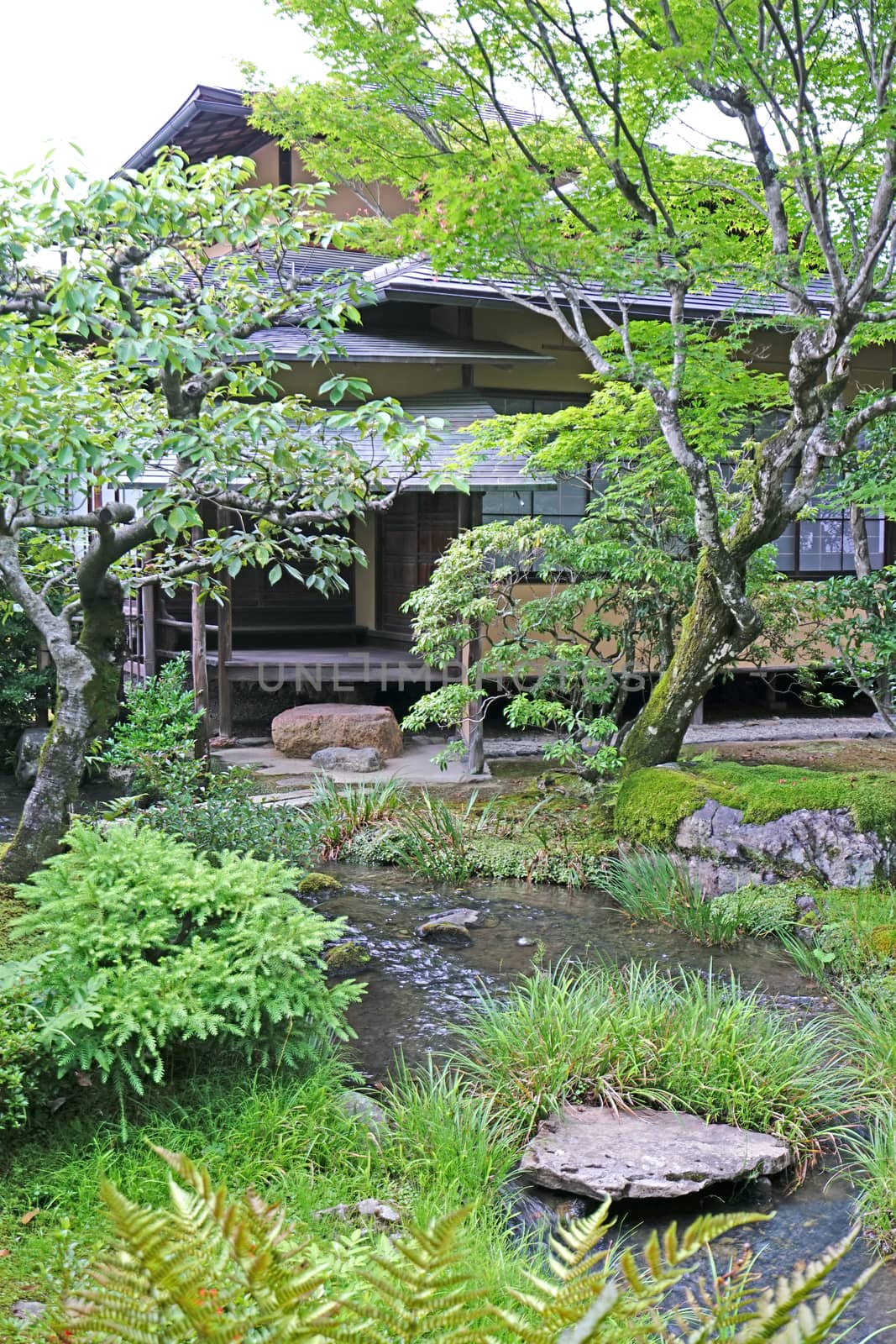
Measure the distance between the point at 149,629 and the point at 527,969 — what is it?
7556mm

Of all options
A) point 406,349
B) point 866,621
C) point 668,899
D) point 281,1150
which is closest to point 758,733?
point 866,621

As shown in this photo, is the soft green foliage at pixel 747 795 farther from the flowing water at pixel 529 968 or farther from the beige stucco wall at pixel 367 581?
the beige stucco wall at pixel 367 581

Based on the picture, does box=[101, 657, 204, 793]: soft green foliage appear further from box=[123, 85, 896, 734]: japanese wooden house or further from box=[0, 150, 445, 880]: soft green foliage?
box=[123, 85, 896, 734]: japanese wooden house

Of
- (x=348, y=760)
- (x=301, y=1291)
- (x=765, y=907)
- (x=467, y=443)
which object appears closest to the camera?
(x=301, y=1291)

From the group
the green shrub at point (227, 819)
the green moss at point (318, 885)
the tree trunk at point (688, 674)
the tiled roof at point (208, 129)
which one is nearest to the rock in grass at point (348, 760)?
the green moss at point (318, 885)

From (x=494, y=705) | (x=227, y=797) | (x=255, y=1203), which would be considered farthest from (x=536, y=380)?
(x=255, y=1203)

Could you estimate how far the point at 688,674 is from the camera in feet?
27.3

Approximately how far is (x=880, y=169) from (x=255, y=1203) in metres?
7.53

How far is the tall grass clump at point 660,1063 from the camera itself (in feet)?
14.3

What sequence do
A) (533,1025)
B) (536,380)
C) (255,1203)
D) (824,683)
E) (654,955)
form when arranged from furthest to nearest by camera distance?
(824,683) → (536,380) → (654,955) → (533,1025) → (255,1203)

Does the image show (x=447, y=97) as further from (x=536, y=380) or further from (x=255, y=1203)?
(x=255, y=1203)

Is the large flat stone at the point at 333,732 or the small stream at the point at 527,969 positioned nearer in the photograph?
the small stream at the point at 527,969

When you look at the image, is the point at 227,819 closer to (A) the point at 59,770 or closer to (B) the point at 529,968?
(A) the point at 59,770

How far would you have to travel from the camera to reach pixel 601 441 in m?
9.26
